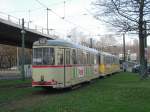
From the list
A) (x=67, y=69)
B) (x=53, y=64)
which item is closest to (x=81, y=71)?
(x=67, y=69)

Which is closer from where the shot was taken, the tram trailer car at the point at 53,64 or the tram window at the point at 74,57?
the tram trailer car at the point at 53,64

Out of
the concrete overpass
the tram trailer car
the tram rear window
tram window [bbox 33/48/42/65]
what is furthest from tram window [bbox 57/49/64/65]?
the concrete overpass

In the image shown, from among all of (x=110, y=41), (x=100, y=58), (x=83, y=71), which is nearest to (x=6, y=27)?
(x=100, y=58)

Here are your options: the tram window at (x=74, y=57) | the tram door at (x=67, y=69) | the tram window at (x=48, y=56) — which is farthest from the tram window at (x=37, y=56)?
the tram window at (x=74, y=57)

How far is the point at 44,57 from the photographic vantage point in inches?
880

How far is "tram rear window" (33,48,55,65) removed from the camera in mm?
22297

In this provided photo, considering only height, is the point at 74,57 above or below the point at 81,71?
above

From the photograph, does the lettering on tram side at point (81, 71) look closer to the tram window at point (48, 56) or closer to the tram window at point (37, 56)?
the tram window at point (48, 56)

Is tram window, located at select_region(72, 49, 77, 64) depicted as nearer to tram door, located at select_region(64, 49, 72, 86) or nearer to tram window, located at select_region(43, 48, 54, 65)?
tram door, located at select_region(64, 49, 72, 86)

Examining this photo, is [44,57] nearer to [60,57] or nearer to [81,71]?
[60,57]

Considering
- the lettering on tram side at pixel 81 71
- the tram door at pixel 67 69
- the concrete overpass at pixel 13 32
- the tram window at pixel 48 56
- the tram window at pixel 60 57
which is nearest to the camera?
the tram window at pixel 48 56

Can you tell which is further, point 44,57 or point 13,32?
point 13,32

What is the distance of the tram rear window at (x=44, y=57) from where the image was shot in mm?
22297

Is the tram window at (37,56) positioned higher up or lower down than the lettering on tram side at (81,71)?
higher up
